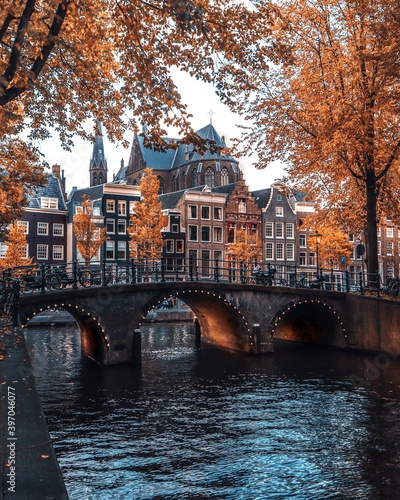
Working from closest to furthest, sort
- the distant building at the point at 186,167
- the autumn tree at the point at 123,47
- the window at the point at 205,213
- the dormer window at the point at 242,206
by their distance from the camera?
the autumn tree at the point at 123,47
the window at the point at 205,213
the dormer window at the point at 242,206
the distant building at the point at 186,167

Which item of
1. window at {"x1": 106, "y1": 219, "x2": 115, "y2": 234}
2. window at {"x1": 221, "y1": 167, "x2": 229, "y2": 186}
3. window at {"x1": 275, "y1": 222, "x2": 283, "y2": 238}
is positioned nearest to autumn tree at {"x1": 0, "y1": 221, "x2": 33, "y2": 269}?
window at {"x1": 106, "y1": 219, "x2": 115, "y2": 234}

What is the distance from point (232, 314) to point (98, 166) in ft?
220

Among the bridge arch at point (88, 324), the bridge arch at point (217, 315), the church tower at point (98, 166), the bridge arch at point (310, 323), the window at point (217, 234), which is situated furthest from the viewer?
the church tower at point (98, 166)

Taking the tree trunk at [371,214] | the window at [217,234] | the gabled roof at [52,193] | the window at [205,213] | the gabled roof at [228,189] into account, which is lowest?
the tree trunk at [371,214]

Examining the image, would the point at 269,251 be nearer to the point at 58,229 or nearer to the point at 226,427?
the point at 58,229

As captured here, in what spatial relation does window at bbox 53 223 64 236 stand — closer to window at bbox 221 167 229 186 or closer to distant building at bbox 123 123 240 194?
distant building at bbox 123 123 240 194

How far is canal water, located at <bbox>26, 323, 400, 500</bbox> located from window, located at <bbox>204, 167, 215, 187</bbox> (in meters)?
52.2

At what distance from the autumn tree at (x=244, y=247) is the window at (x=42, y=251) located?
17.3 metres

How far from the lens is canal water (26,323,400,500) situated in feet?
30.1

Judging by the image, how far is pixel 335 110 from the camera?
21.5 m

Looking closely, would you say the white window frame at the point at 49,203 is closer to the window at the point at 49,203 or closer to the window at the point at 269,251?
the window at the point at 49,203

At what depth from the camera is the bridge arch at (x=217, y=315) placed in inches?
949

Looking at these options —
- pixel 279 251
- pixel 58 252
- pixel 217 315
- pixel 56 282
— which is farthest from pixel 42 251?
pixel 56 282

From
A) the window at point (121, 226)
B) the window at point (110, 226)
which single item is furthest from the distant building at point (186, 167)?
the window at point (110, 226)
